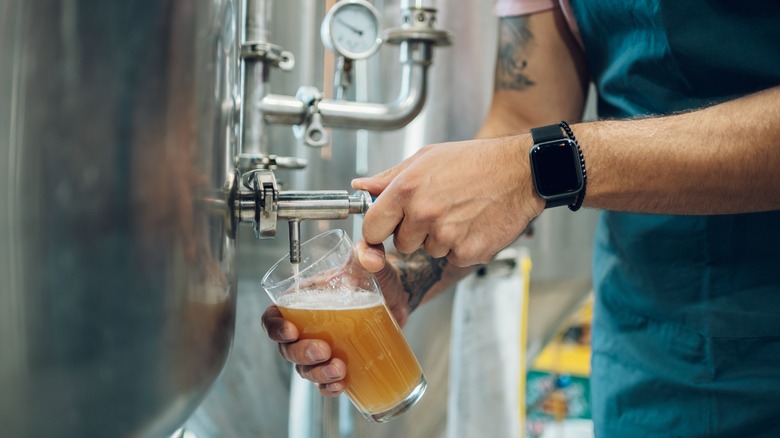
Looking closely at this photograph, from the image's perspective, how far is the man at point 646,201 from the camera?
66cm

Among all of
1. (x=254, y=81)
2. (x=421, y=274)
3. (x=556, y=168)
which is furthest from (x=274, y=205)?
(x=254, y=81)

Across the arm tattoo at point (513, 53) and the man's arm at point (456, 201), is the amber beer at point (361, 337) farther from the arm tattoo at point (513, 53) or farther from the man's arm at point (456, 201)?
the arm tattoo at point (513, 53)

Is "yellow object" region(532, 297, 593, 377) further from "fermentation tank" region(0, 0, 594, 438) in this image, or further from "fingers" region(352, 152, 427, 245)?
"fermentation tank" region(0, 0, 594, 438)

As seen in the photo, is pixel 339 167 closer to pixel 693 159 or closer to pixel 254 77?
pixel 254 77

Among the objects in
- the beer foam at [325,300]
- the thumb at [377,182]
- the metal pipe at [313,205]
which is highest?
the thumb at [377,182]

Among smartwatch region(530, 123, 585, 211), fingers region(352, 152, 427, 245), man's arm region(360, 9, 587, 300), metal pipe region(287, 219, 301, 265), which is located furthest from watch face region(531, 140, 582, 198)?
man's arm region(360, 9, 587, 300)

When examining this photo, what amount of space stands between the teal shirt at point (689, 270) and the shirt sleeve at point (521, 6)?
9 centimetres

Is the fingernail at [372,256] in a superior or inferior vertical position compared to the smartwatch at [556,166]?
inferior

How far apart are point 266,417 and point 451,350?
13.5 inches

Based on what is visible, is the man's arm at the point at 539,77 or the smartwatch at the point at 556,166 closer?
the smartwatch at the point at 556,166

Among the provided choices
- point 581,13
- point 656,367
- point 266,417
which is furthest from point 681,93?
point 266,417

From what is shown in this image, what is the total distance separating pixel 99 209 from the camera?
0.44 meters

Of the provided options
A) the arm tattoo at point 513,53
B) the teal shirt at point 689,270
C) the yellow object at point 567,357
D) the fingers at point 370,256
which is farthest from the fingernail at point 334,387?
the yellow object at point 567,357

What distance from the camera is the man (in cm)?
66
